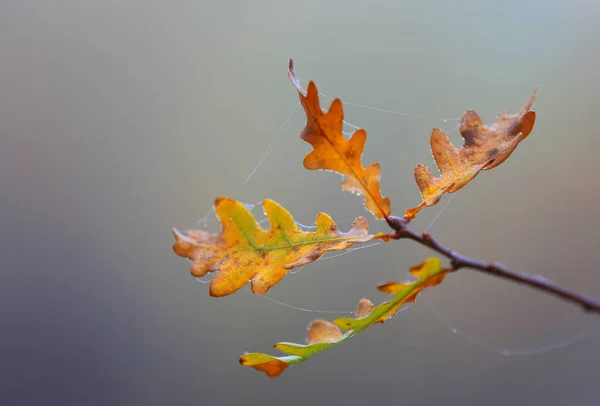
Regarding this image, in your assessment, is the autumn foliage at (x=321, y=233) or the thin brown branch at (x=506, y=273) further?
the autumn foliage at (x=321, y=233)

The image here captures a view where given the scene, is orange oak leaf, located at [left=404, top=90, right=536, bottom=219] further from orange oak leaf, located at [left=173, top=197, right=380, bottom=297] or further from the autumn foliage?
orange oak leaf, located at [left=173, top=197, right=380, bottom=297]

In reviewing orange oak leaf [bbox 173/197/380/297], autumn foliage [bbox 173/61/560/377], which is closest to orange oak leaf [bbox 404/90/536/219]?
autumn foliage [bbox 173/61/560/377]

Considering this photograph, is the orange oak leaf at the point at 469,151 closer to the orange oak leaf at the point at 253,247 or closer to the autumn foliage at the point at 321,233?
the autumn foliage at the point at 321,233

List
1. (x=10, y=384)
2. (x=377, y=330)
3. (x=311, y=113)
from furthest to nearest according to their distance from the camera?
(x=377, y=330)
(x=10, y=384)
(x=311, y=113)

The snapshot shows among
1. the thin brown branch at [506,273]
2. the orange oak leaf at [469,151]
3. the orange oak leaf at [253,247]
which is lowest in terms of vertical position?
the thin brown branch at [506,273]

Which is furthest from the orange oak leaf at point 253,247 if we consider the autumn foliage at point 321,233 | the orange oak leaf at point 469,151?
the orange oak leaf at point 469,151

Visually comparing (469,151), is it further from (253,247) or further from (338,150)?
(253,247)

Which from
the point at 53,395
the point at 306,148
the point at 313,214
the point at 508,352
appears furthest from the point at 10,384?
the point at 508,352

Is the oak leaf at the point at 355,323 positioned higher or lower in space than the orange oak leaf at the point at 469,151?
lower

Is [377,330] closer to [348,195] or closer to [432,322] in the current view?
[432,322]
